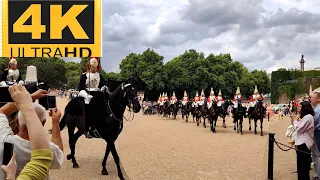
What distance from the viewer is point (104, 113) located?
839 cm

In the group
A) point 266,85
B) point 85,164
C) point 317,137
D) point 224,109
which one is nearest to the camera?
point 317,137

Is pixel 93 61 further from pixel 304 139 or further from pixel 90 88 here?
pixel 304 139

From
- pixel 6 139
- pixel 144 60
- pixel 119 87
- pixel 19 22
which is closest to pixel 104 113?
pixel 119 87

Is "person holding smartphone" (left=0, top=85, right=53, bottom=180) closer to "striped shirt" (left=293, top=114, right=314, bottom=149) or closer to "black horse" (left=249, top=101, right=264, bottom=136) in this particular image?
"striped shirt" (left=293, top=114, right=314, bottom=149)

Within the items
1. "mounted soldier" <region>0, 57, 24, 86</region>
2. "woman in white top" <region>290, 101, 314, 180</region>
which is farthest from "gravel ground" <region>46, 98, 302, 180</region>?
"mounted soldier" <region>0, 57, 24, 86</region>

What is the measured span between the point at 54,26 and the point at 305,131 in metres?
5.37

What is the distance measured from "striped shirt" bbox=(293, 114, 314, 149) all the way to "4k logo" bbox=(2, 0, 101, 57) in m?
4.42

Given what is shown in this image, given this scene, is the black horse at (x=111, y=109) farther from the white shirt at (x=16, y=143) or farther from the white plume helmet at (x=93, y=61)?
the white shirt at (x=16, y=143)

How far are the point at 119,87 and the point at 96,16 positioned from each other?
1680mm

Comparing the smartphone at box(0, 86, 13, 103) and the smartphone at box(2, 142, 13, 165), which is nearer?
the smartphone at box(0, 86, 13, 103)

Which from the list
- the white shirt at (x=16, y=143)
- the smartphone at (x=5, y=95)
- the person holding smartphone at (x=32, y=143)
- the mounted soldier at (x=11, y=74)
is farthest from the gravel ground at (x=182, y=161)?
the person holding smartphone at (x=32, y=143)

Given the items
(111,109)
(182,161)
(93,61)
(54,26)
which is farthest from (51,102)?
(182,161)

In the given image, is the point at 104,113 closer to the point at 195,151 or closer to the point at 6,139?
the point at 195,151

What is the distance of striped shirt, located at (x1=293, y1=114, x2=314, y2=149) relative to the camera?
6.67 m
